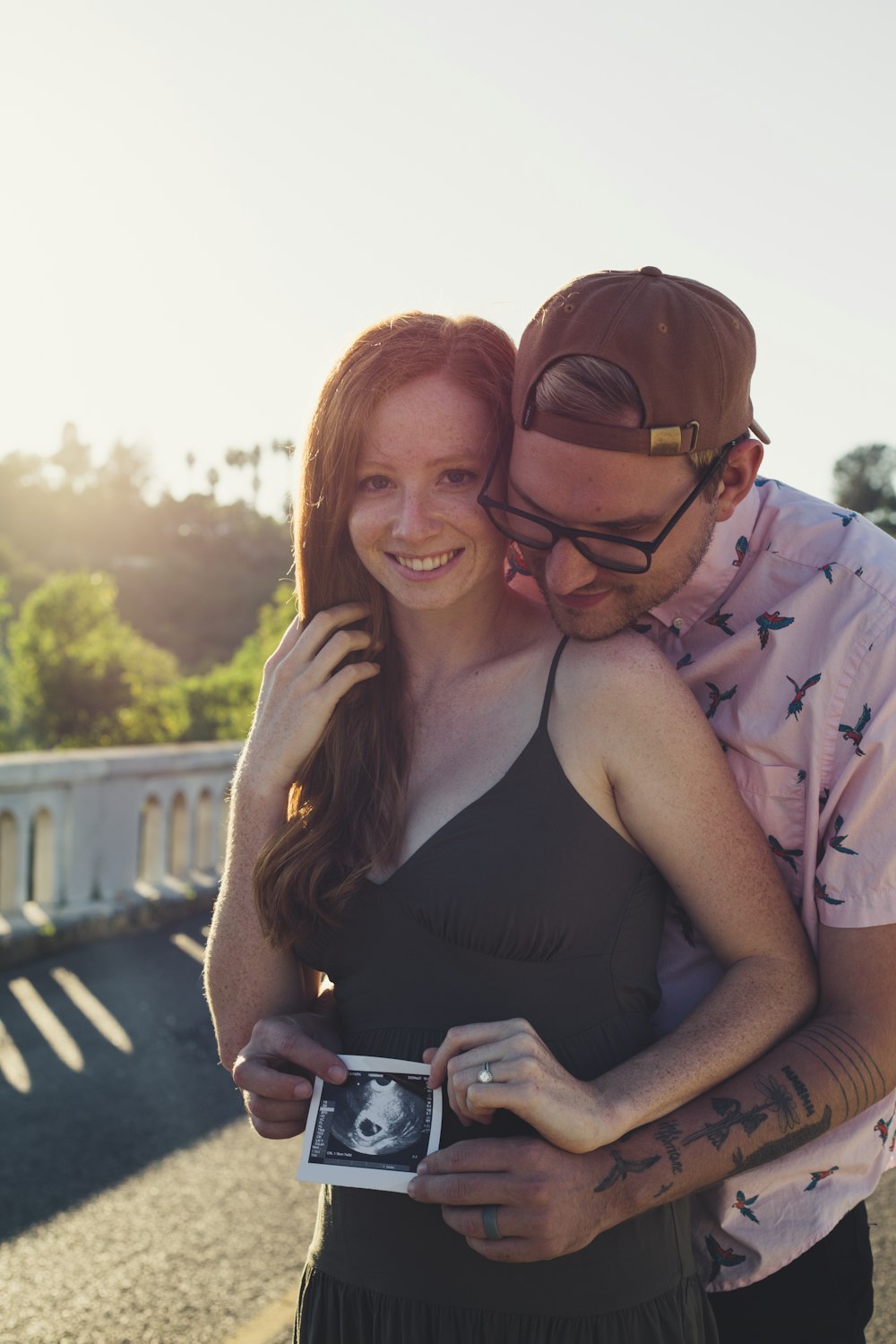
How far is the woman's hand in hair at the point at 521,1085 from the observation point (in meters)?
1.65

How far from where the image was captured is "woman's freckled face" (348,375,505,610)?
2.10m

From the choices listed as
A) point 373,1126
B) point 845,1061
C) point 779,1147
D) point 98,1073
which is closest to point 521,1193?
point 373,1126

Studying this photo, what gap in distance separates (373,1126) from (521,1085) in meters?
0.31

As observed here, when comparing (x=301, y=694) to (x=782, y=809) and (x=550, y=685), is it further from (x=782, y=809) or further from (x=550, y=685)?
(x=782, y=809)

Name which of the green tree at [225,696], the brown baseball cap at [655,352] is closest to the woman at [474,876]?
the brown baseball cap at [655,352]

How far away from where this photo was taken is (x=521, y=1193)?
166 centimetres

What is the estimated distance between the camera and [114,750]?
7.89 meters

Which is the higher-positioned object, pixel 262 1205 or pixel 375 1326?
pixel 375 1326

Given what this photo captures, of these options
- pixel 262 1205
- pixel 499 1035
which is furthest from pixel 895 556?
pixel 262 1205

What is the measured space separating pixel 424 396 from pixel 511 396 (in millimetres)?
158

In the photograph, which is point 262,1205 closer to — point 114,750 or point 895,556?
point 895,556

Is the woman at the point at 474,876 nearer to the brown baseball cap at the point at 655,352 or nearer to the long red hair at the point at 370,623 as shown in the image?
the long red hair at the point at 370,623

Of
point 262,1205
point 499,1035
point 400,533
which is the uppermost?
point 400,533

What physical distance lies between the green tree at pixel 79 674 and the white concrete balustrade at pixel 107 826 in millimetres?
6811
